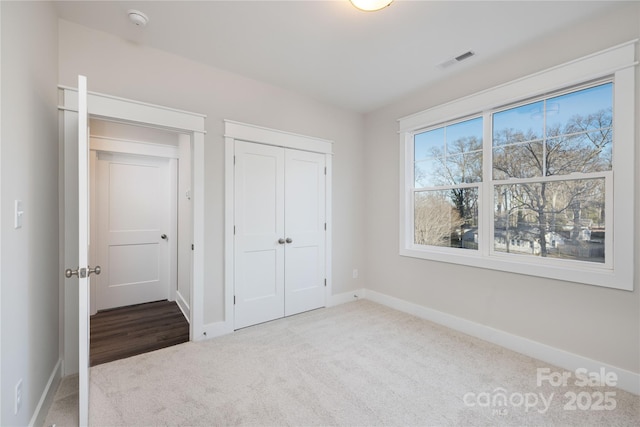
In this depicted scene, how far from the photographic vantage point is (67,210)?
7.09 ft

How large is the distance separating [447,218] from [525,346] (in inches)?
54.9

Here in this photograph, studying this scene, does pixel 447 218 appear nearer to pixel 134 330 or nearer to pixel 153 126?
pixel 153 126

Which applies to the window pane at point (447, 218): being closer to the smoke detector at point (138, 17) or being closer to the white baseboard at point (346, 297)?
the white baseboard at point (346, 297)

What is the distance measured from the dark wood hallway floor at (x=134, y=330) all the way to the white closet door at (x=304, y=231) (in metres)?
1.28

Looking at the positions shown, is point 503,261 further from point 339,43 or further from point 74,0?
point 74,0

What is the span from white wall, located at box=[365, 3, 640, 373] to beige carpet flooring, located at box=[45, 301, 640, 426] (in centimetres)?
29

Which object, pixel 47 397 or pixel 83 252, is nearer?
pixel 83 252

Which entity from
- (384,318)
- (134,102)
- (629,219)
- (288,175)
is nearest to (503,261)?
(629,219)

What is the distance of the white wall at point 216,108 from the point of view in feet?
7.43

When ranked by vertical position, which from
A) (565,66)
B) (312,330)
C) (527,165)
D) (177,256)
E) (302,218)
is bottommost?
(312,330)

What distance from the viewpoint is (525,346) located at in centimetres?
246

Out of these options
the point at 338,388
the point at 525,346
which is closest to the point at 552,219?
the point at 525,346

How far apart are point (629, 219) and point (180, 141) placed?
474 centimetres

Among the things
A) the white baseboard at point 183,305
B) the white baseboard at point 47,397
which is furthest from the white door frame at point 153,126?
the white baseboard at point 183,305
